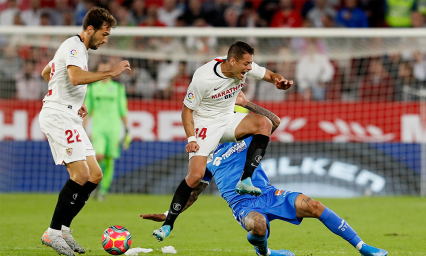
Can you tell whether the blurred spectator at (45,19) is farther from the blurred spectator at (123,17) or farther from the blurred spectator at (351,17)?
the blurred spectator at (351,17)

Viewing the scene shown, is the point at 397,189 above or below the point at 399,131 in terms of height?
below

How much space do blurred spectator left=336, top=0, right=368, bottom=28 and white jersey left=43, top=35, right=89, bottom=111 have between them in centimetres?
1091

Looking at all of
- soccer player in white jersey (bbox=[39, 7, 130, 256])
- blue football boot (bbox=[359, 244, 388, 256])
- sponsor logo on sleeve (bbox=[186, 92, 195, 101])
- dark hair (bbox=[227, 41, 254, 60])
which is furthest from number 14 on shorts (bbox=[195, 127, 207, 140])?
blue football boot (bbox=[359, 244, 388, 256])

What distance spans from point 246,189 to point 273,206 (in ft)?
0.99

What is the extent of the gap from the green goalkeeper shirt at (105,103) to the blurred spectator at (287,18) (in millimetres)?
6043

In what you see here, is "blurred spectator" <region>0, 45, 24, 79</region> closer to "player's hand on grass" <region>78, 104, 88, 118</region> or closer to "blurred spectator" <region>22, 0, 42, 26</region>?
"blurred spectator" <region>22, 0, 42, 26</region>

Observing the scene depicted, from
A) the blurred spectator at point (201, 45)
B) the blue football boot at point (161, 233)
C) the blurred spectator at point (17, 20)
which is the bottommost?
the blue football boot at point (161, 233)

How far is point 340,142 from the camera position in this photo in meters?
11.7

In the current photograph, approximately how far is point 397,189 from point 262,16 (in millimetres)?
6367

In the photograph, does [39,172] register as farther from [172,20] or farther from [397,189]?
[397,189]

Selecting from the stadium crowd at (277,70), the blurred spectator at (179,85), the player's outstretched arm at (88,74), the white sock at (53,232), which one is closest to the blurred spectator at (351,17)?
the stadium crowd at (277,70)

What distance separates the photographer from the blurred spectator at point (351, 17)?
15367 mm

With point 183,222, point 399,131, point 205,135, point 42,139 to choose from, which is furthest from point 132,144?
point 205,135

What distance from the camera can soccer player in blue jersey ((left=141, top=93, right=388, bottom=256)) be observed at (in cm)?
496
